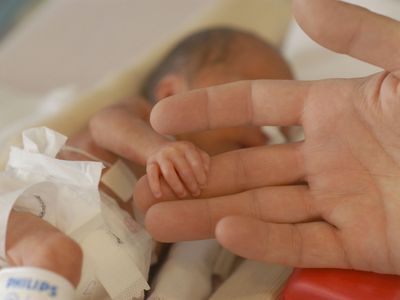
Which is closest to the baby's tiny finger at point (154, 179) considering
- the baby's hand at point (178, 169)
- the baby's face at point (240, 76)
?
the baby's hand at point (178, 169)

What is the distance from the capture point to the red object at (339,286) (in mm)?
741

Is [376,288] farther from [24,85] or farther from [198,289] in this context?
[24,85]

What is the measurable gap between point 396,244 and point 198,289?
1.02ft

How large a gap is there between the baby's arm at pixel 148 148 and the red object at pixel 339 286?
0.63 feet

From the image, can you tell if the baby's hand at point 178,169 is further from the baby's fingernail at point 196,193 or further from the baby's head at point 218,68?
the baby's head at point 218,68

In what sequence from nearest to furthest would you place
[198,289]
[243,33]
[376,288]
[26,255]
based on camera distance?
[26,255]
[376,288]
[198,289]
[243,33]

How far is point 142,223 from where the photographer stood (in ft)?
3.01

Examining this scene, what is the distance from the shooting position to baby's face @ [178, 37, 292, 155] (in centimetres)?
111

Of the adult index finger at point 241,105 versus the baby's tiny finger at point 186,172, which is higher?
the adult index finger at point 241,105

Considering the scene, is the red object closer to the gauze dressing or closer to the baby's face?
the gauze dressing

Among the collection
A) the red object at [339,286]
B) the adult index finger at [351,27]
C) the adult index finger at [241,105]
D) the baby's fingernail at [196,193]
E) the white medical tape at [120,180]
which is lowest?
the white medical tape at [120,180]

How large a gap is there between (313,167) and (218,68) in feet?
1.24

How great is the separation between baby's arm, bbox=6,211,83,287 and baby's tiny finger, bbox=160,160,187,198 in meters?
0.18

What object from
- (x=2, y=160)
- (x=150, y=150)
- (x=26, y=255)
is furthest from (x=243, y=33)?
(x=26, y=255)
